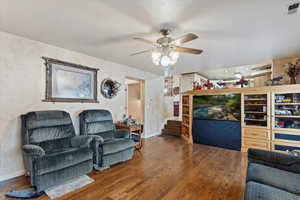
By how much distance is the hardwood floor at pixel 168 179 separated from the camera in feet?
6.66

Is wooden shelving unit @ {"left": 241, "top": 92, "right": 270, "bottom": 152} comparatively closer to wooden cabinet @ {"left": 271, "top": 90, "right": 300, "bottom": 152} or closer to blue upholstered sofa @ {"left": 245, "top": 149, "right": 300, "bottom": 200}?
wooden cabinet @ {"left": 271, "top": 90, "right": 300, "bottom": 152}

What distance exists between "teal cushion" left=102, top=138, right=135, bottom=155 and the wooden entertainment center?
3.05 metres

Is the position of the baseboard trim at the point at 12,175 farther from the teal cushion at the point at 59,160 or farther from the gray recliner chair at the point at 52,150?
the teal cushion at the point at 59,160

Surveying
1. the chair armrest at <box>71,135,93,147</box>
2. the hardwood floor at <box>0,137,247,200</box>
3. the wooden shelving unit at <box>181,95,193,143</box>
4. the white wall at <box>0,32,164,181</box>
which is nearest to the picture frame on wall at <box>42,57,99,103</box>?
the white wall at <box>0,32,164,181</box>

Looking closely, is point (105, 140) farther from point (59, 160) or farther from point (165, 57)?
point (165, 57)

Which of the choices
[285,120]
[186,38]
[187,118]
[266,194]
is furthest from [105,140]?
[285,120]

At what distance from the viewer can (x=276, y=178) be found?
5.20 feet

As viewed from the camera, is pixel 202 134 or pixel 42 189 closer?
pixel 42 189

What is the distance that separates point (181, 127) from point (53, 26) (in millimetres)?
4888

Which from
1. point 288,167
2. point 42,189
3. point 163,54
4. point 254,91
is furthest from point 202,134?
point 42,189

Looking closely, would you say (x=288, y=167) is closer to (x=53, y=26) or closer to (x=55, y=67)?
(x=53, y=26)

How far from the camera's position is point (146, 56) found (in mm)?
3719

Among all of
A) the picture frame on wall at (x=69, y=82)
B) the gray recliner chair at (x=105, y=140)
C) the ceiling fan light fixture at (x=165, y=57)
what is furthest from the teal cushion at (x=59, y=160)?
the ceiling fan light fixture at (x=165, y=57)

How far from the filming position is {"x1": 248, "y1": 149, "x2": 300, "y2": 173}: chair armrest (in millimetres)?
1798
